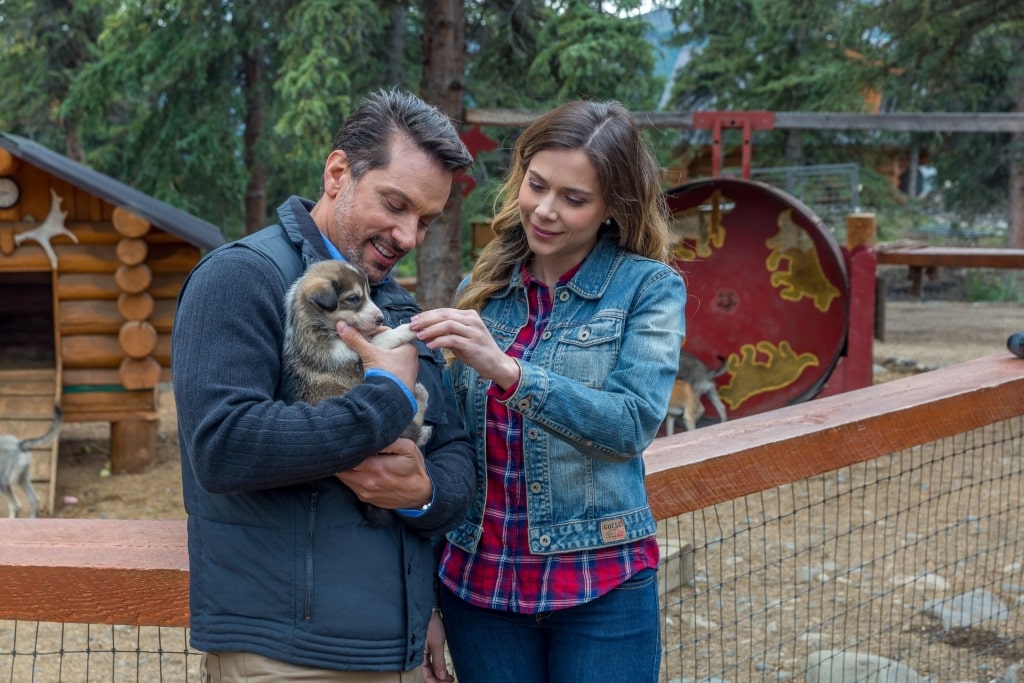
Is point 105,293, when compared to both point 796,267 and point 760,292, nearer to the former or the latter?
point 760,292

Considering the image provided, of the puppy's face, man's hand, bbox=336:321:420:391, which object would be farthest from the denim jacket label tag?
the puppy's face

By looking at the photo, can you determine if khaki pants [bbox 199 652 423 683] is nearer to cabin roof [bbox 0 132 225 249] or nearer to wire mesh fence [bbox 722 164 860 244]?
cabin roof [bbox 0 132 225 249]

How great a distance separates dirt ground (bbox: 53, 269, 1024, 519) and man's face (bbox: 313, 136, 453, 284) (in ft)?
23.5

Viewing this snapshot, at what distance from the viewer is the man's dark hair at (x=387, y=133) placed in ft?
7.58

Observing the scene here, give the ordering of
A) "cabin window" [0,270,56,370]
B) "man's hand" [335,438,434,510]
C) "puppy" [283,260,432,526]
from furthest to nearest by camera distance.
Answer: "cabin window" [0,270,56,370] < "puppy" [283,260,432,526] < "man's hand" [335,438,434,510]

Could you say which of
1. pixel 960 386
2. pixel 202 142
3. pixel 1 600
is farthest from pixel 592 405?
pixel 202 142

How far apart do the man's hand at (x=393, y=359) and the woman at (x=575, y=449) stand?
23cm

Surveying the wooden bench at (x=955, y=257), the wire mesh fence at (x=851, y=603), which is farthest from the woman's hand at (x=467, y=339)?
the wooden bench at (x=955, y=257)

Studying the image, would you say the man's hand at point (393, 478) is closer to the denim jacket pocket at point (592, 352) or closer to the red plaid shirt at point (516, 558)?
the red plaid shirt at point (516, 558)

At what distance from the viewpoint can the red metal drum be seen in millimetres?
9742

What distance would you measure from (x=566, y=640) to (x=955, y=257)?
8.85 metres

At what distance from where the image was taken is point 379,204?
2295mm

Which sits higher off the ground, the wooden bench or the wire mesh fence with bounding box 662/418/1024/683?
the wooden bench

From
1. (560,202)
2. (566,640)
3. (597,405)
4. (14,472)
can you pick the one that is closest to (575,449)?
(597,405)
